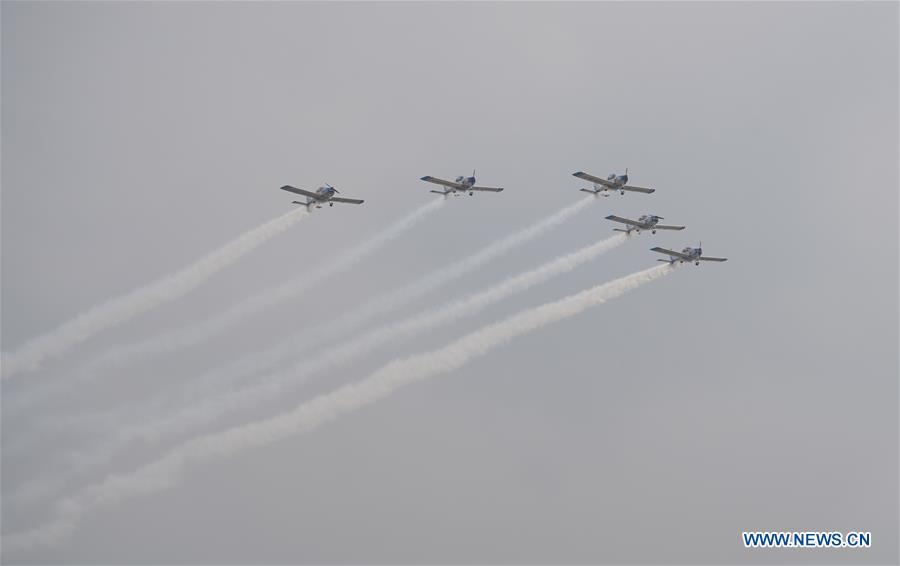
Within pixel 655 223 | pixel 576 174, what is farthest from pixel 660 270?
pixel 576 174

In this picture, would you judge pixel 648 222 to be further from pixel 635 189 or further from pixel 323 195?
pixel 323 195

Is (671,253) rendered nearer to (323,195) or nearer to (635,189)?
(635,189)

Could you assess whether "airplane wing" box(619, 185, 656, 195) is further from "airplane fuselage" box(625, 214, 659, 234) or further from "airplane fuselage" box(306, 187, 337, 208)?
"airplane fuselage" box(306, 187, 337, 208)

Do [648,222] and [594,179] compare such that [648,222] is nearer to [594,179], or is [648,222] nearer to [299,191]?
[594,179]

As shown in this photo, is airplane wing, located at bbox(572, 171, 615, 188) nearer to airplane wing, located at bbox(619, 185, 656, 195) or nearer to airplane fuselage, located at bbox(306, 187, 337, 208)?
airplane wing, located at bbox(619, 185, 656, 195)

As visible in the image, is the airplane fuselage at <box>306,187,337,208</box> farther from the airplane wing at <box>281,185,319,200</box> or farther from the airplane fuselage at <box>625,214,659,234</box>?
the airplane fuselage at <box>625,214,659,234</box>

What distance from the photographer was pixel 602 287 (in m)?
94.9

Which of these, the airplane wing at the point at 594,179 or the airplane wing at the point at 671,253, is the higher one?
the airplane wing at the point at 594,179

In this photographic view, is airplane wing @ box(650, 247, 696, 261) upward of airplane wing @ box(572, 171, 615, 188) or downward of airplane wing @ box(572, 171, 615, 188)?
downward

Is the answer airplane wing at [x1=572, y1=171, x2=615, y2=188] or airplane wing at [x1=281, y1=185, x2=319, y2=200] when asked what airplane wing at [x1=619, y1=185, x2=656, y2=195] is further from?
airplane wing at [x1=281, y1=185, x2=319, y2=200]

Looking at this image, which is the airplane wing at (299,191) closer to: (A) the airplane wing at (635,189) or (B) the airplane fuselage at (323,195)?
(B) the airplane fuselage at (323,195)

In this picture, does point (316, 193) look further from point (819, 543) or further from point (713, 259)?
point (819, 543)

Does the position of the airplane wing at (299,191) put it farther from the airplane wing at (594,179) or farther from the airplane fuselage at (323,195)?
the airplane wing at (594,179)

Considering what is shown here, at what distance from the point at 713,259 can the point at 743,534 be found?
25.2 m
